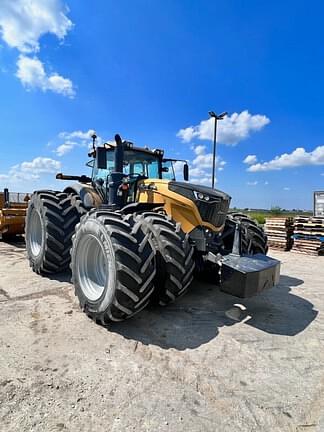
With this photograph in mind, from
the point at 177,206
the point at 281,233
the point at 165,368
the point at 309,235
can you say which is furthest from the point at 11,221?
the point at 309,235

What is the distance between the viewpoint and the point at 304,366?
8.48 feet

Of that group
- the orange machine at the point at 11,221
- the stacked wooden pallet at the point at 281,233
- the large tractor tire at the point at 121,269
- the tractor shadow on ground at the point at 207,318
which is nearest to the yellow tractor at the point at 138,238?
the large tractor tire at the point at 121,269

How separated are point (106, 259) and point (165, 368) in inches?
49.0

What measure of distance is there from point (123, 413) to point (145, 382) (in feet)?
1.18

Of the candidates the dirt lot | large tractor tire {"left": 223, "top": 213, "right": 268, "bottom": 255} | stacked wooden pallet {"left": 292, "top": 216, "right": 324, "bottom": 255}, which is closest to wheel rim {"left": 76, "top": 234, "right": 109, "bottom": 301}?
the dirt lot

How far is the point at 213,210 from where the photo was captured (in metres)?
4.02

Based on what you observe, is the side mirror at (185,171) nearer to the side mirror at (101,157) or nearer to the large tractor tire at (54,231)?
the side mirror at (101,157)

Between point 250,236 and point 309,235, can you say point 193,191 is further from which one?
point 309,235

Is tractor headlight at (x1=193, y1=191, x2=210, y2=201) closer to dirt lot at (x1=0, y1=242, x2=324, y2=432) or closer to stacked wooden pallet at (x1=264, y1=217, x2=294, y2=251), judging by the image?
dirt lot at (x1=0, y1=242, x2=324, y2=432)

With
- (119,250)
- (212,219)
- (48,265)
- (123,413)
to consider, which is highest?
(212,219)

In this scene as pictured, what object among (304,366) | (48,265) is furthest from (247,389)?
(48,265)

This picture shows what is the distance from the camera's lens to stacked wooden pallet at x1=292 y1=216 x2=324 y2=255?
360 inches

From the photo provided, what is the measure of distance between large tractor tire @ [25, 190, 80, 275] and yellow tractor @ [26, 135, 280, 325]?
0.02m

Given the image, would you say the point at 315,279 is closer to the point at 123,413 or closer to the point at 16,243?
the point at 123,413
